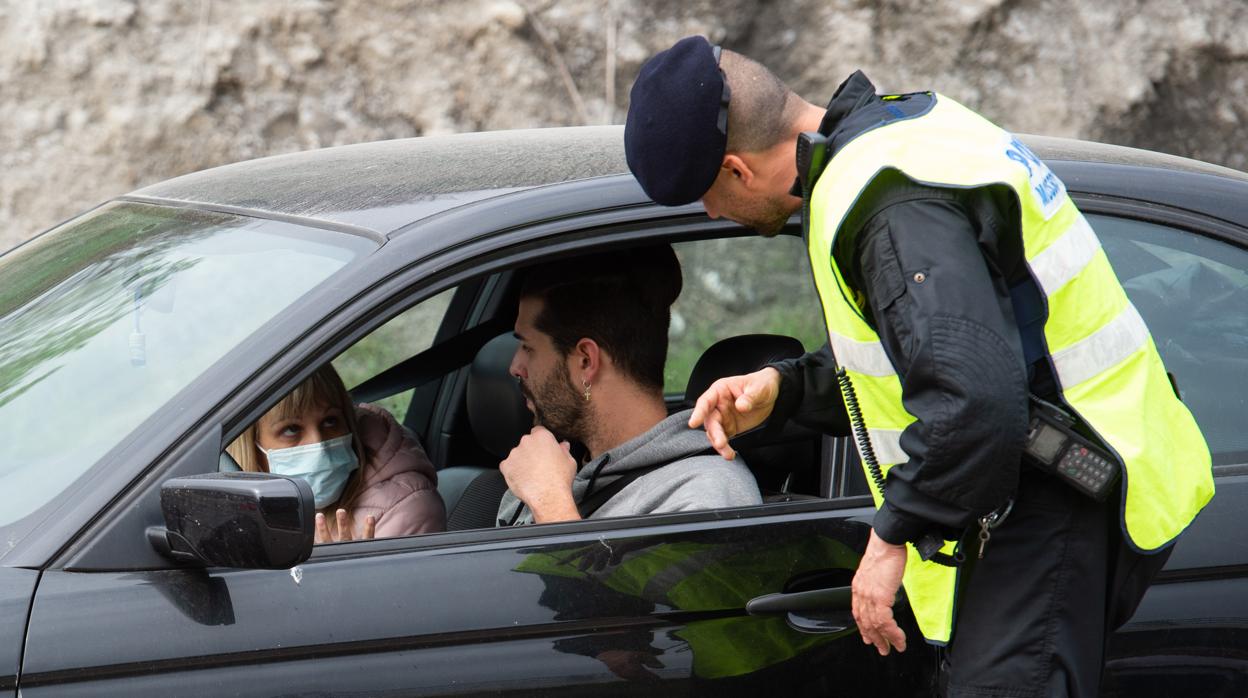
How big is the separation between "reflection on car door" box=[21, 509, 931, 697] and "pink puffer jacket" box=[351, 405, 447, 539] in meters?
0.62

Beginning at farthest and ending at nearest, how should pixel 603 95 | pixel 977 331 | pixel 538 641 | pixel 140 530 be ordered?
pixel 603 95 < pixel 538 641 < pixel 140 530 < pixel 977 331

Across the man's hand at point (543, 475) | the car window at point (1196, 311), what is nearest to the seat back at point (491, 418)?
the man's hand at point (543, 475)

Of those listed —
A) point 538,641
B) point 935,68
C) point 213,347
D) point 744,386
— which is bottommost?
point 935,68

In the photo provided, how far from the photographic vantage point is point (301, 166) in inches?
110

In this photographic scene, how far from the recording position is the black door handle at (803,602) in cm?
222

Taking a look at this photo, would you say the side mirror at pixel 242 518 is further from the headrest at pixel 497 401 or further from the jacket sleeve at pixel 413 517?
the headrest at pixel 497 401

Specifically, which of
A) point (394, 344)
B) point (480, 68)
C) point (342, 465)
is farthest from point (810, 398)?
point (480, 68)

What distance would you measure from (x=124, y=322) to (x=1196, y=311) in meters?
1.85

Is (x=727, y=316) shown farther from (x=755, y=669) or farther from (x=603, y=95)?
(x=603, y=95)

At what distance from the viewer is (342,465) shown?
2842mm

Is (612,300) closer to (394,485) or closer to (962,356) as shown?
(394,485)

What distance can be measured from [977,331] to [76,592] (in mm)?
1240

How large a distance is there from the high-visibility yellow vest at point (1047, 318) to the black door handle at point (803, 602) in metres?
0.21

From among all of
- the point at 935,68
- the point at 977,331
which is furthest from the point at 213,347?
the point at 935,68
